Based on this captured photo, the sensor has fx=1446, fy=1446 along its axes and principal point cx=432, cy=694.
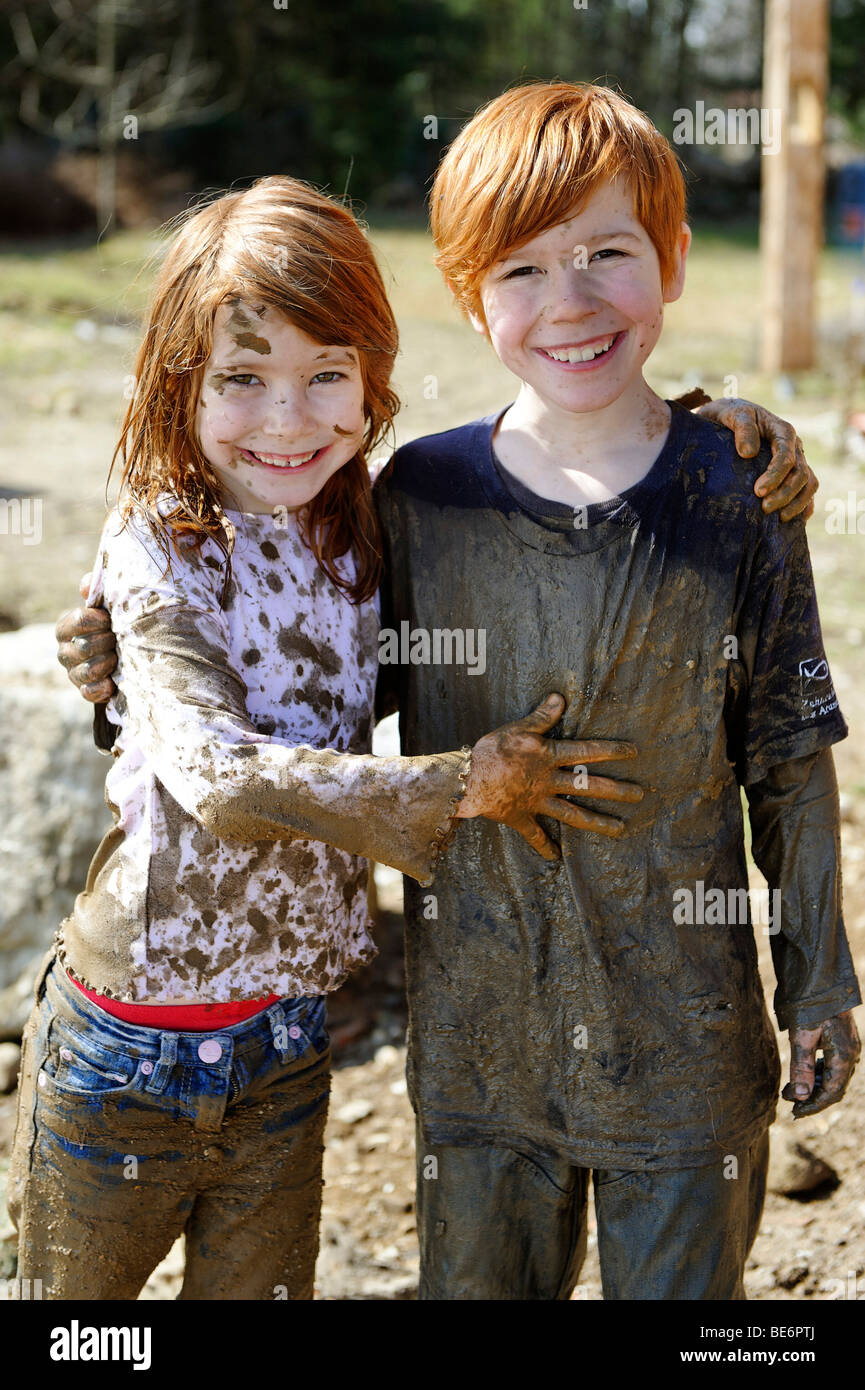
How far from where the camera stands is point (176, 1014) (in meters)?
2.05

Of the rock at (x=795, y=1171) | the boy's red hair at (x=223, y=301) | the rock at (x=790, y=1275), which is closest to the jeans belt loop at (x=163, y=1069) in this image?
the boy's red hair at (x=223, y=301)

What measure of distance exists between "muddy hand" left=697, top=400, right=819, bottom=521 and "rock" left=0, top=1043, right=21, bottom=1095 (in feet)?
8.51

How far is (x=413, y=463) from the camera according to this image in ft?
7.20

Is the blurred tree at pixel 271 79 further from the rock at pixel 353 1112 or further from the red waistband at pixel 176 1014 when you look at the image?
the red waistband at pixel 176 1014

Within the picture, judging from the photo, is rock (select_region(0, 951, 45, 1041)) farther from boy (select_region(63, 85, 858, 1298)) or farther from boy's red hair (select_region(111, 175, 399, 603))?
boy's red hair (select_region(111, 175, 399, 603))

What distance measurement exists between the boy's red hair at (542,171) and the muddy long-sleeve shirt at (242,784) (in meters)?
0.49

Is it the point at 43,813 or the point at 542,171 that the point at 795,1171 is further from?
the point at 542,171

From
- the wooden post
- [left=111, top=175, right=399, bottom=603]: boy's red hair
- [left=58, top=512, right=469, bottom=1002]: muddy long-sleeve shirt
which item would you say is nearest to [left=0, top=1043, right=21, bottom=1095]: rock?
[left=58, top=512, right=469, bottom=1002]: muddy long-sleeve shirt

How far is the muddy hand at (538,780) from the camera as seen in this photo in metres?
1.88

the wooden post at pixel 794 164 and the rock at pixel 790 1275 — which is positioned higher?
the wooden post at pixel 794 164

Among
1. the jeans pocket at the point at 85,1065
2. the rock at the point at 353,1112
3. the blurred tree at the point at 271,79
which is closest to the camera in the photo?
the jeans pocket at the point at 85,1065

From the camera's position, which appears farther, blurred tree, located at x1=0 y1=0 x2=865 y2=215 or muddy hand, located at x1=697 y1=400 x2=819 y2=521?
blurred tree, located at x1=0 y1=0 x2=865 y2=215

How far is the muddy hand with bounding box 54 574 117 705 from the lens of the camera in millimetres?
2111
